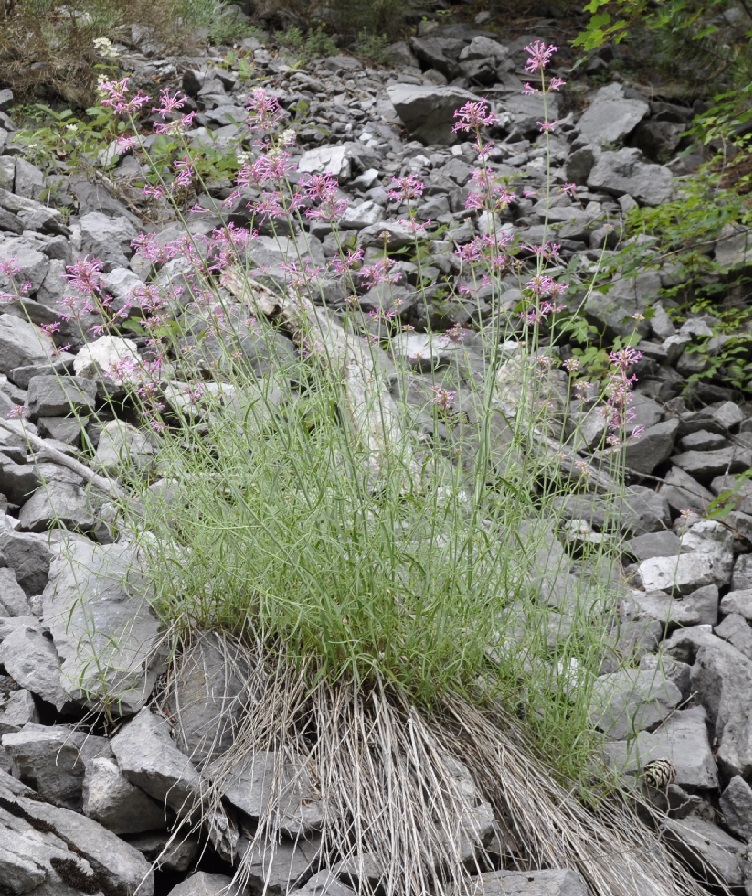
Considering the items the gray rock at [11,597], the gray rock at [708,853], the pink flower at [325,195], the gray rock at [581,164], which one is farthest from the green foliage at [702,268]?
the gray rock at [11,597]

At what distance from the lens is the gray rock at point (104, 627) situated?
219cm

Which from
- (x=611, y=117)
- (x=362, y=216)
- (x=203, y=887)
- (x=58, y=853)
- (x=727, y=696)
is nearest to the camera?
(x=58, y=853)

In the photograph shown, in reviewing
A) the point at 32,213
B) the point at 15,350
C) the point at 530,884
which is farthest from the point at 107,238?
the point at 530,884

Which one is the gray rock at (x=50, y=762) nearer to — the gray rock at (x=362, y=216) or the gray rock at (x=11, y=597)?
the gray rock at (x=11, y=597)

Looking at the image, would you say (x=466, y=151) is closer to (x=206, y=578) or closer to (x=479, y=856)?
(x=206, y=578)

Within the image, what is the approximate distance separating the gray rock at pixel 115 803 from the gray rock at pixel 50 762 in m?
0.03

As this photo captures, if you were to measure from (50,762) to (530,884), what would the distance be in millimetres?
1091

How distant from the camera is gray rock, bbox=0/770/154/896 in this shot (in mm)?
1651

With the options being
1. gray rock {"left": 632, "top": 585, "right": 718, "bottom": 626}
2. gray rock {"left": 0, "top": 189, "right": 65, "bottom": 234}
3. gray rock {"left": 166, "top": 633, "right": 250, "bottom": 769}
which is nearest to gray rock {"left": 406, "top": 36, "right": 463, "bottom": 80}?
gray rock {"left": 0, "top": 189, "right": 65, "bottom": 234}

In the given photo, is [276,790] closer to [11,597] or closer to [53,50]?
[11,597]

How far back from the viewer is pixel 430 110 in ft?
24.1

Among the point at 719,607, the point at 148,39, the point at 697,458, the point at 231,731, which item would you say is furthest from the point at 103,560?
the point at 148,39

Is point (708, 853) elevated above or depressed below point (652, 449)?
above

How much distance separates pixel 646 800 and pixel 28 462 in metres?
2.35
